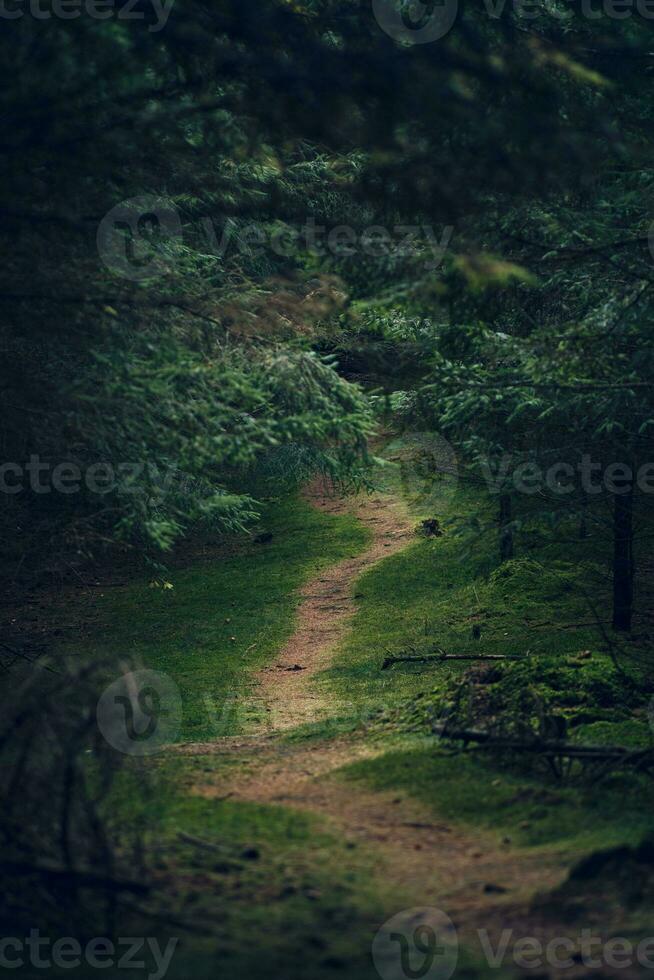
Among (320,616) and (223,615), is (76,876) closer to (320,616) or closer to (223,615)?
(320,616)

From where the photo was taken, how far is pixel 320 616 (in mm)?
18391

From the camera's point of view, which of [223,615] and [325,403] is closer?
[325,403]

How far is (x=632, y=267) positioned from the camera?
403 inches

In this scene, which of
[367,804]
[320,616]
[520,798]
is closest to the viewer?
[520,798]

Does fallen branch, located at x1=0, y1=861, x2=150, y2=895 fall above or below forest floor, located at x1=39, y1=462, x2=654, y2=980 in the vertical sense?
above

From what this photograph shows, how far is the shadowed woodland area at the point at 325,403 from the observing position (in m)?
5.65

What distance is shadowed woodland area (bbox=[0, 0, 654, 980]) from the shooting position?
223 inches

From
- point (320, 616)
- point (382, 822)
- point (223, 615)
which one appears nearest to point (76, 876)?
point (382, 822)

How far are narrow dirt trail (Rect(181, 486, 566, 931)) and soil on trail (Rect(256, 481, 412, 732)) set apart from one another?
7 centimetres

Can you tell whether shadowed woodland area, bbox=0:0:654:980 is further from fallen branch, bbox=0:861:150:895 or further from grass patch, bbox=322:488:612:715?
grass patch, bbox=322:488:612:715

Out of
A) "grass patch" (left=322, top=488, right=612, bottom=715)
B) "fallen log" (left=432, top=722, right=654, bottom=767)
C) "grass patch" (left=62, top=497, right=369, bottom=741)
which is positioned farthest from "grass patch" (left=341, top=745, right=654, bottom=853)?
"grass patch" (left=62, top=497, right=369, bottom=741)

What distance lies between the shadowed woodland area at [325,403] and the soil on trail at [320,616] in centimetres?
25

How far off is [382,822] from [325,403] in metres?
4.11

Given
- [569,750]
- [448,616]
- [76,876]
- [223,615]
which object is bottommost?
[223,615]
